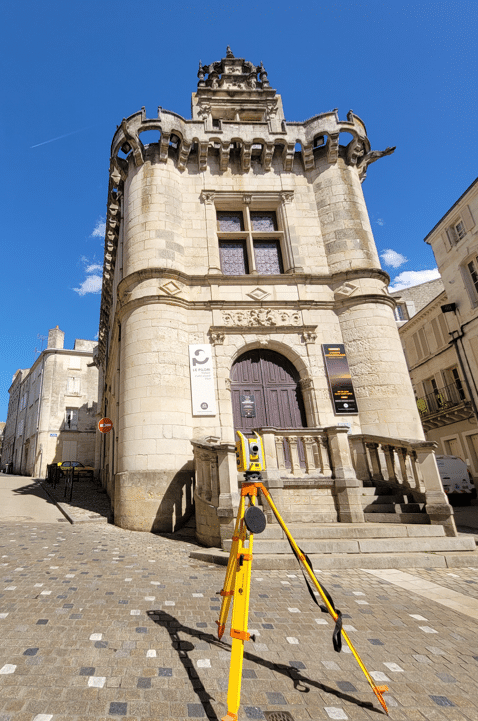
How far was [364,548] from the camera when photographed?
5.76 metres

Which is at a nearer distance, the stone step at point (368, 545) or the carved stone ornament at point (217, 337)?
the stone step at point (368, 545)

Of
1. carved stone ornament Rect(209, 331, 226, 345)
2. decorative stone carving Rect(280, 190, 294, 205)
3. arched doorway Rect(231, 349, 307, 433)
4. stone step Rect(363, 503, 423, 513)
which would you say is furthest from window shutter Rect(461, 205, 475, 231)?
stone step Rect(363, 503, 423, 513)

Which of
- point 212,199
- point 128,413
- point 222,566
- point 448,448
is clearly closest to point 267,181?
point 212,199

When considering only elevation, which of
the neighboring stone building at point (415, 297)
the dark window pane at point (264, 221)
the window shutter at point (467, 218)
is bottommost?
the dark window pane at point (264, 221)

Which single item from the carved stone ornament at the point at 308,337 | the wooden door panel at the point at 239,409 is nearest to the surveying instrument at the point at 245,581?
the wooden door panel at the point at 239,409

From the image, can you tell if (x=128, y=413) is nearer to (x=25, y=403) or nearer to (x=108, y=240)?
(x=108, y=240)

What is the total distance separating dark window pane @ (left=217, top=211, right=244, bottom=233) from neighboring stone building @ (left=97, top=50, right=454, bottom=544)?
Result: 51mm

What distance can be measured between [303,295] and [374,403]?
12.6ft

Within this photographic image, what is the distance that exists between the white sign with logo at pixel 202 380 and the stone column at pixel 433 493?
16.5 feet

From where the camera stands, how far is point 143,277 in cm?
1050

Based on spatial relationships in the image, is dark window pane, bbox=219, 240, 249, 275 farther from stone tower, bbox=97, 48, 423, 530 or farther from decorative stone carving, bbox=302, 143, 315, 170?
decorative stone carving, bbox=302, 143, 315, 170

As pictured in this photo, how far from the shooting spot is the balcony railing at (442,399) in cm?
1995

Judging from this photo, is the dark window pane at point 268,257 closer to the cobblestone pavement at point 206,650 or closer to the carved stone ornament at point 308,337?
the carved stone ornament at point 308,337

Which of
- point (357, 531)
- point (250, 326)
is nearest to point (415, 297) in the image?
point (250, 326)
